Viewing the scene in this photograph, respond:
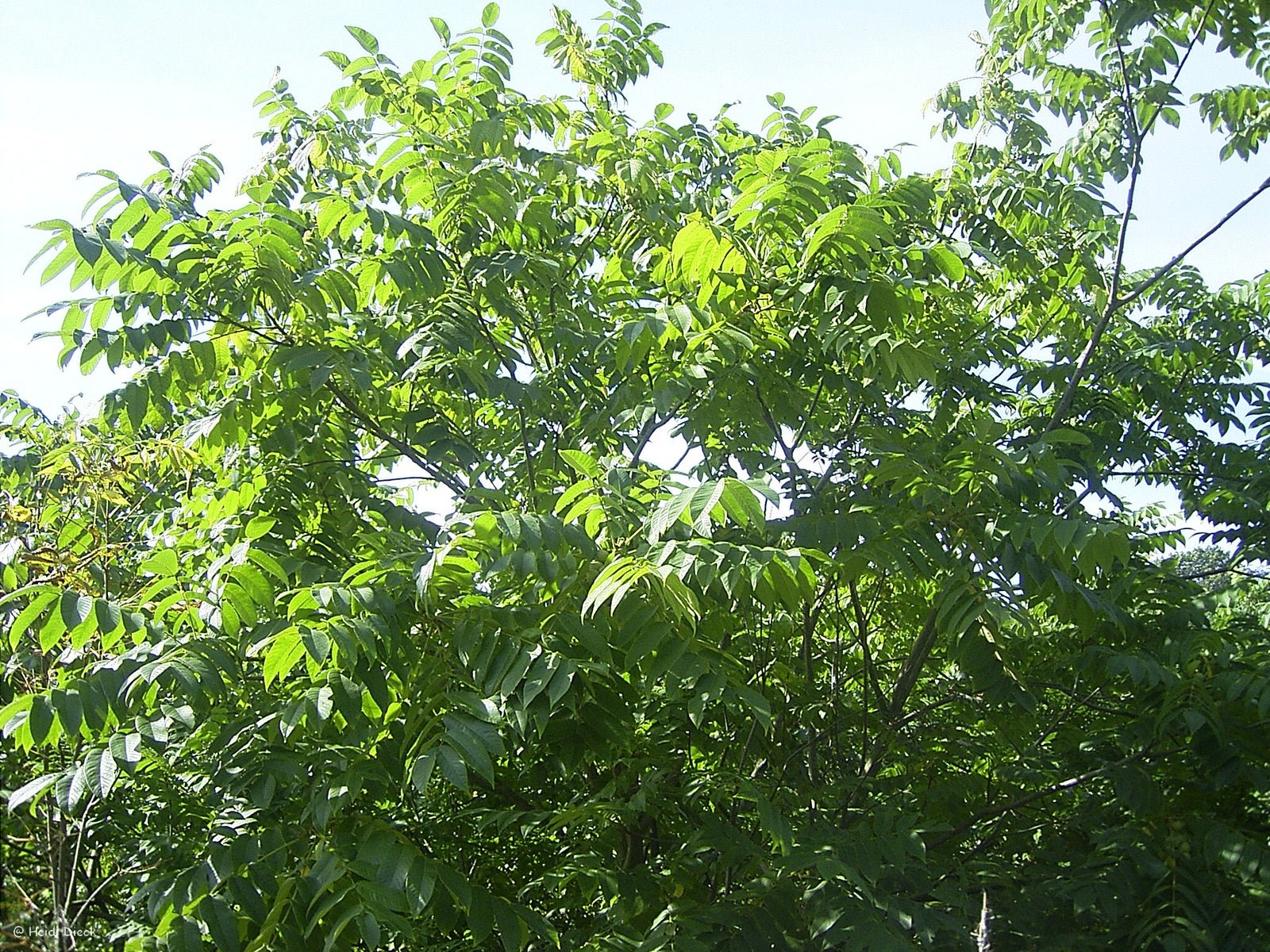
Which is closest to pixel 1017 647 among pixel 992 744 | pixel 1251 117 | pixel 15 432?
pixel 992 744

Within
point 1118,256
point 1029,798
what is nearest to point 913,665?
point 1029,798

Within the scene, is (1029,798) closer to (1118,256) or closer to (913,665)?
(913,665)

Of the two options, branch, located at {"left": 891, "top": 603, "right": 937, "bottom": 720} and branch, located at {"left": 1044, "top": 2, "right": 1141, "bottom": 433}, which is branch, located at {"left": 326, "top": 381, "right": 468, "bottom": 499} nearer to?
branch, located at {"left": 891, "top": 603, "right": 937, "bottom": 720}

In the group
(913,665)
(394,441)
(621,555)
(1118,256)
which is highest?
(1118,256)

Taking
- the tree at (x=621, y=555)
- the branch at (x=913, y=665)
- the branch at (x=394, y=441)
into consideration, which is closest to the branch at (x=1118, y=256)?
the tree at (x=621, y=555)

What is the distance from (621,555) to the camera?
2746 mm

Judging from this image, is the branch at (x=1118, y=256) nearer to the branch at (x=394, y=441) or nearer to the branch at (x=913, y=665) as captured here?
the branch at (x=913, y=665)

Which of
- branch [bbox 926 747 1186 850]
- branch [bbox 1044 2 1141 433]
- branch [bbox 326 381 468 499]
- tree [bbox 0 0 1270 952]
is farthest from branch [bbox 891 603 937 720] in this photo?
branch [bbox 326 381 468 499]

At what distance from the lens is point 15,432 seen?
5129 millimetres

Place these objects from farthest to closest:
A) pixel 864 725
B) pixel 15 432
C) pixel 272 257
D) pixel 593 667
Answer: pixel 15 432 < pixel 864 725 < pixel 272 257 < pixel 593 667

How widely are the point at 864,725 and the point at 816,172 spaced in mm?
2062

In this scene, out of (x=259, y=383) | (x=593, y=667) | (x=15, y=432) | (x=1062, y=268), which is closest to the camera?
(x=593, y=667)

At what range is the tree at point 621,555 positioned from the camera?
106 inches

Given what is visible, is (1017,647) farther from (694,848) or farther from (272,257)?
(272,257)
